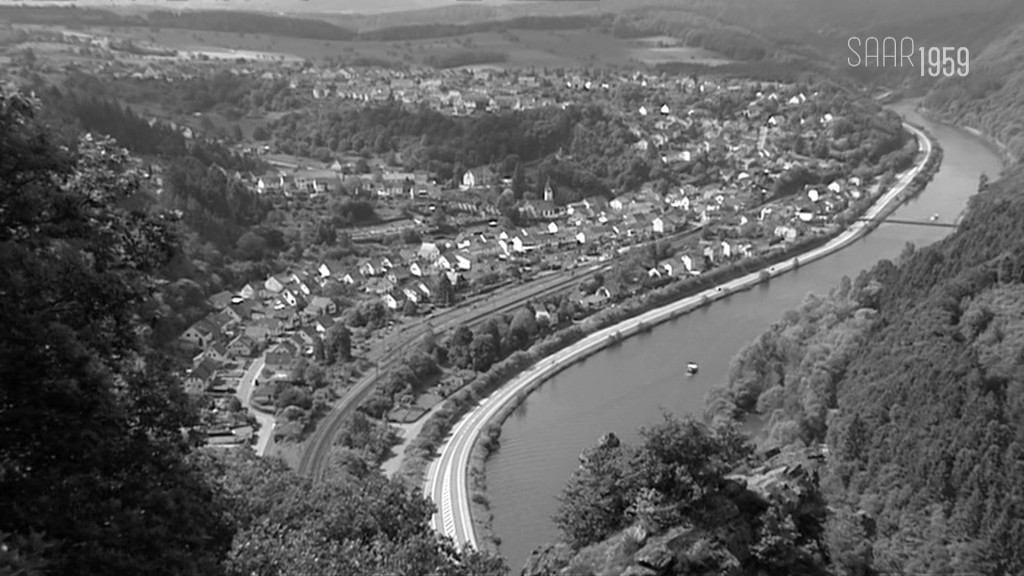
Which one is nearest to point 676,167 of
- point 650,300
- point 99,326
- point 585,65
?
point 650,300

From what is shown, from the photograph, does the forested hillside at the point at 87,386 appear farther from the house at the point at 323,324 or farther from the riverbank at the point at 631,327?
the house at the point at 323,324

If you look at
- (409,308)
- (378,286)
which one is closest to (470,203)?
(378,286)

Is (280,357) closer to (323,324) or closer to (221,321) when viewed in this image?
(323,324)

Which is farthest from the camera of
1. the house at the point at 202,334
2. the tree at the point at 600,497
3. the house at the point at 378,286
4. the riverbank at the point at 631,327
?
the house at the point at 378,286

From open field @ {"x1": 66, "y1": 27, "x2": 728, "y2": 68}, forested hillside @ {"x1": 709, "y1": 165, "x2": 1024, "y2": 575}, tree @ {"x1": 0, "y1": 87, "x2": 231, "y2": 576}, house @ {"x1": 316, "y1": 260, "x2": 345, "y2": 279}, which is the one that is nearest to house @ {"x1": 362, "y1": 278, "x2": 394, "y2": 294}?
house @ {"x1": 316, "y1": 260, "x2": 345, "y2": 279}

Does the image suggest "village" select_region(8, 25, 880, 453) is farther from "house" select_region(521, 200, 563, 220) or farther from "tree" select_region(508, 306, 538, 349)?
"tree" select_region(508, 306, 538, 349)

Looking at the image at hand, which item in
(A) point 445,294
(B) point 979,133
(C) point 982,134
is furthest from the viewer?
(B) point 979,133

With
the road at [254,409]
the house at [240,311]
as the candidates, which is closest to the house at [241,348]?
the road at [254,409]
